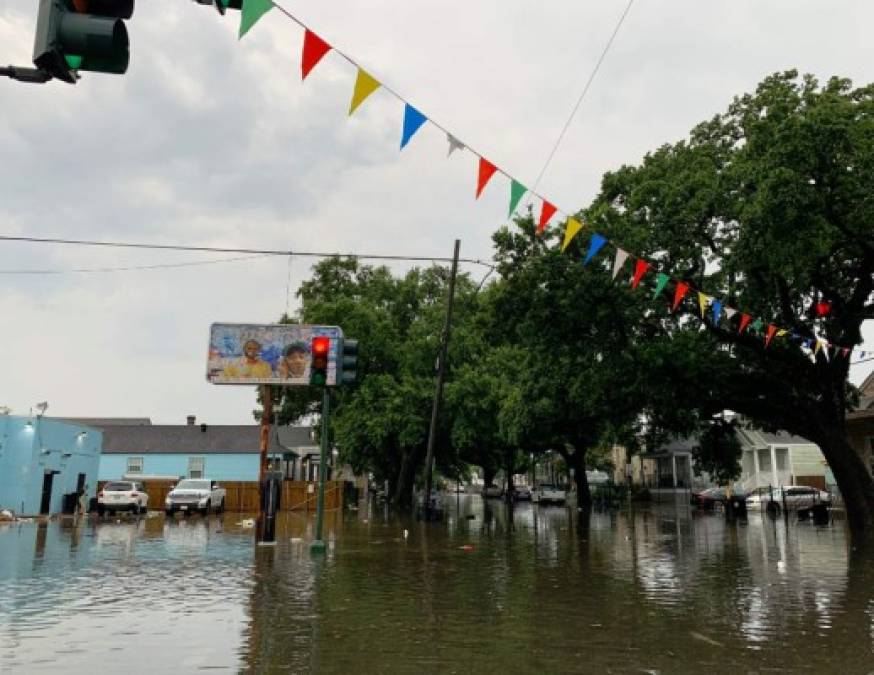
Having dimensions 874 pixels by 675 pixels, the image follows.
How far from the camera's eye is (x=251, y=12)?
5.54m

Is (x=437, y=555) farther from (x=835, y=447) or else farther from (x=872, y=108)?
(x=872, y=108)

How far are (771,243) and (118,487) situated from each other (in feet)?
92.9

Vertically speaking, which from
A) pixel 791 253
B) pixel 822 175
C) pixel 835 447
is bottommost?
pixel 835 447

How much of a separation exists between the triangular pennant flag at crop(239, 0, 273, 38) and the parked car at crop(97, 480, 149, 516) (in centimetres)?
3055

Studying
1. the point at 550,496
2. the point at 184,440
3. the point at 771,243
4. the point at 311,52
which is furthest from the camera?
the point at 184,440

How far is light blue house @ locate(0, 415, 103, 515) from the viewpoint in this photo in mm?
29906

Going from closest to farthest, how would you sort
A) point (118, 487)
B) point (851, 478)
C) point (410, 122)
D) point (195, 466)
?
point (410, 122), point (851, 478), point (118, 487), point (195, 466)

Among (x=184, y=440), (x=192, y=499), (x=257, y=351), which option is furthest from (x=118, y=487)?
(x=184, y=440)

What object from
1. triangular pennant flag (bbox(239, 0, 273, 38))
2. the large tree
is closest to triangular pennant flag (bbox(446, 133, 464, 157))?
triangular pennant flag (bbox(239, 0, 273, 38))

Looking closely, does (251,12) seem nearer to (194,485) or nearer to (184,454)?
(194,485)

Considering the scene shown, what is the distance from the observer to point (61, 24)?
14.5 ft

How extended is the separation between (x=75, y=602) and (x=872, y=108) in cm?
2011

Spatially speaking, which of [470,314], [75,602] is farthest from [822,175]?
[470,314]

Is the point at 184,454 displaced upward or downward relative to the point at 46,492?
upward
